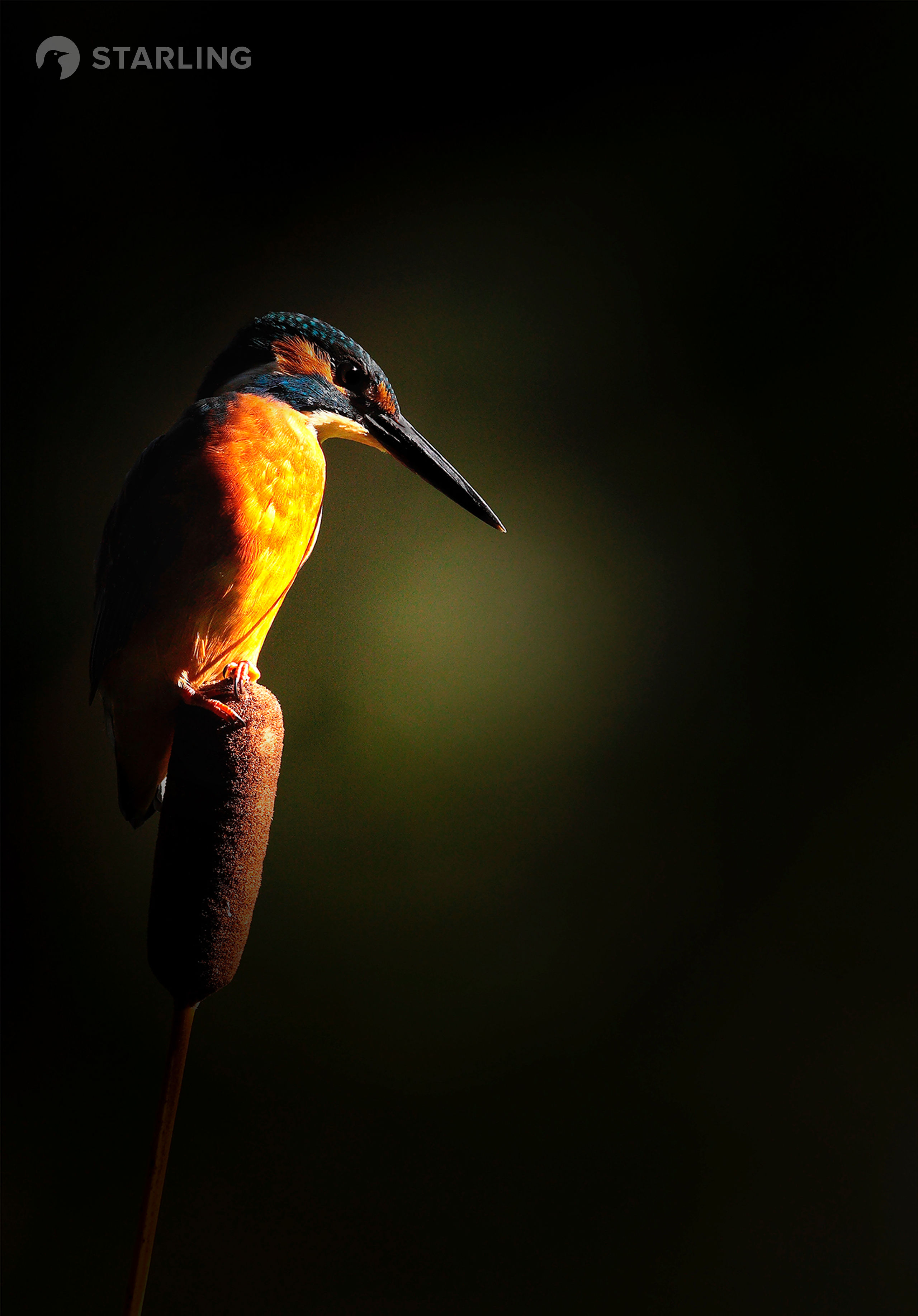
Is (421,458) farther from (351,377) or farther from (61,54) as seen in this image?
(61,54)

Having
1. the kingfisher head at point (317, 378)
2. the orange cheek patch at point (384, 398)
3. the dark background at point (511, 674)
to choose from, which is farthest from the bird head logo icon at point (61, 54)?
the orange cheek patch at point (384, 398)

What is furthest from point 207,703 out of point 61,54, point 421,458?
point 61,54

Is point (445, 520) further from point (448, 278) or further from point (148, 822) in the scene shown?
point (148, 822)

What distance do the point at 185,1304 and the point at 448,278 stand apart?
119 centimetres

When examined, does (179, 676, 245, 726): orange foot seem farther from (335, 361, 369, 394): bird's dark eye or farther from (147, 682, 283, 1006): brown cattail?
(335, 361, 369, 394): bird's dark eye

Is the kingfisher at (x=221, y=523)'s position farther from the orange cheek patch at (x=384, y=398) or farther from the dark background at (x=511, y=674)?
the dark background at (x=511, y=674)

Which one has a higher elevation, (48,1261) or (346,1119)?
(346,1119)

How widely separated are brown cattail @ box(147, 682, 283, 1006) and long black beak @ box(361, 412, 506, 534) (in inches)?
11.1

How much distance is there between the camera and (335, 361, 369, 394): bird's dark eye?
0.67m

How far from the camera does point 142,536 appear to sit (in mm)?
605

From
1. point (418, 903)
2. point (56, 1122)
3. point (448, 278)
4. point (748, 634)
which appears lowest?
point (56, 1122)

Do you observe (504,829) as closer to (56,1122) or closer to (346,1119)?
(346,1119)

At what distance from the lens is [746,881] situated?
0.87 metres

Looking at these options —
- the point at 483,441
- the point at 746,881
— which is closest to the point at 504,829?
the point at 746,881
